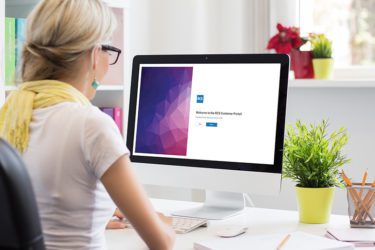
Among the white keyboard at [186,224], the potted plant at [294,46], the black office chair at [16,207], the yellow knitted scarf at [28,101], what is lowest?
the white keyboard at [186,224]

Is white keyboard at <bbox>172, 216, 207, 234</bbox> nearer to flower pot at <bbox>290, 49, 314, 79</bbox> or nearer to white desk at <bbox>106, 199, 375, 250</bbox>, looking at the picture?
white desk at <bbox>106, 199, 375, 250</bbox>

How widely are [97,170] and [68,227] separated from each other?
0.14 meters

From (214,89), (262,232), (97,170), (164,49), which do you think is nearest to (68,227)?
(97,170)

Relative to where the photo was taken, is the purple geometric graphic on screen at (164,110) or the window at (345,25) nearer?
the purple geometric graphic on screen at (164,110)

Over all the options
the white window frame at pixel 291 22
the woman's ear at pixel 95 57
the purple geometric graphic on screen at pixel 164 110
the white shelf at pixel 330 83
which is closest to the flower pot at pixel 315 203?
the purple geometric graphic on screen at pixel 164 110

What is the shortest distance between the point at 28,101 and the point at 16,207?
425 mm

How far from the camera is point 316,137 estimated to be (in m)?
1.87

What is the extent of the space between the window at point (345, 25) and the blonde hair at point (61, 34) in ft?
5.82

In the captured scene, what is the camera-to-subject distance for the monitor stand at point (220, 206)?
6.48ft

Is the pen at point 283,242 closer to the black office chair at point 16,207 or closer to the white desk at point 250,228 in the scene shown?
the white desk at point 250,228

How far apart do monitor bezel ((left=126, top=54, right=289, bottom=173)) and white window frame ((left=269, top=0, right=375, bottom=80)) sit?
105 centimetres

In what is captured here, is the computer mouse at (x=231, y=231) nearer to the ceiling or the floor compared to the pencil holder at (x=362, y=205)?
nearer to the floor

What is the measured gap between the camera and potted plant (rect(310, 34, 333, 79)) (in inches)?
111

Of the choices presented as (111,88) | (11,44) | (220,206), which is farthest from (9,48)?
(220,206)
